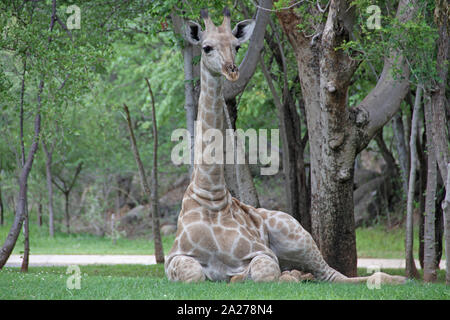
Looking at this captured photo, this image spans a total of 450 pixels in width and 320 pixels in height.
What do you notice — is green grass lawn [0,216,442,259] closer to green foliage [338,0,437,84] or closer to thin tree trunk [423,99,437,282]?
thin tree trunk [423,99,437,282]

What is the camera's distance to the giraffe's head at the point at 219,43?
279 inches

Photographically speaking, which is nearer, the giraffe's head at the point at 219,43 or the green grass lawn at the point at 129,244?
the giraffe's head at the point at 219,43

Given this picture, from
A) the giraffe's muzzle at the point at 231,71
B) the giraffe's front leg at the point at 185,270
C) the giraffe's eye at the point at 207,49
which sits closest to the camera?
the giraffe's muzzle at the point at 231,71

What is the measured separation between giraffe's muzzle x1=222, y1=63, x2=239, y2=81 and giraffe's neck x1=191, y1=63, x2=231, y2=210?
2.07 feet

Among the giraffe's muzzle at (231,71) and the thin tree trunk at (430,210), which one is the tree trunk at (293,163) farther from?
the giraffe's muzzle at (231,71)

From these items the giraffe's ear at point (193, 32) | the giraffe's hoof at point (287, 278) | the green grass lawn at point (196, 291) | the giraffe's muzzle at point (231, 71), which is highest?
the giraffe's ear at point (193, 32)

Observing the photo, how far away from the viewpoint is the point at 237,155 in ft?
38.3

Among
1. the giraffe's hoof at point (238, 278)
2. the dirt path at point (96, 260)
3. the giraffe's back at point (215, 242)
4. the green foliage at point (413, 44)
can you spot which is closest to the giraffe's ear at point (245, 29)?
the green foliage at point (413, 44)

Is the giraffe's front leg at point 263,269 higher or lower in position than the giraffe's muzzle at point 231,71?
lower

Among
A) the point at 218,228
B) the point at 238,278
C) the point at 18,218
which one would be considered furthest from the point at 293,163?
the point at 238,278

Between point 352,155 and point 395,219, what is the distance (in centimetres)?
1479

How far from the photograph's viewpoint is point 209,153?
771 centimetres

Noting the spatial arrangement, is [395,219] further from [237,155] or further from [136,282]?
[136,282]
